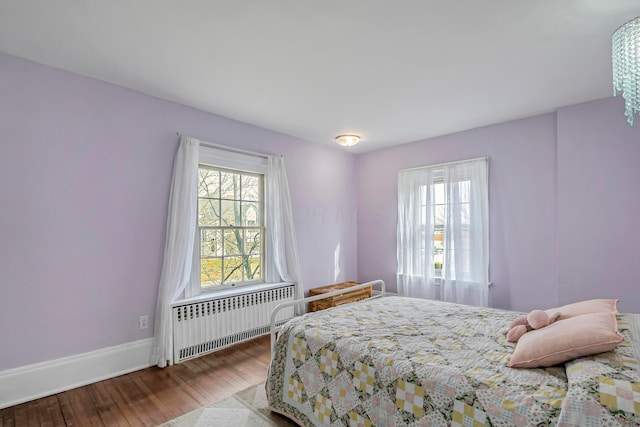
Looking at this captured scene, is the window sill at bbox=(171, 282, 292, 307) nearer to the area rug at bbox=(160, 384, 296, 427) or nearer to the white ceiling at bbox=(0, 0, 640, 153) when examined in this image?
the area rug at bbox=(160, 384, 296, 427)

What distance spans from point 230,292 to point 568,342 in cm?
293

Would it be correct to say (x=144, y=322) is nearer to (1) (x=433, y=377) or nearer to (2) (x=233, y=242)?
(2) (x=233, y=242)

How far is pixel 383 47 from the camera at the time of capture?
2182 millimetres

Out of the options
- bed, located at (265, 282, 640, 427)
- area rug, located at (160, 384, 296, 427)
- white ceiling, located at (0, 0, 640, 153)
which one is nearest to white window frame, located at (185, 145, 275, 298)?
white ceiling, located at (0, 0, 640, 153)

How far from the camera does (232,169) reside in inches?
143

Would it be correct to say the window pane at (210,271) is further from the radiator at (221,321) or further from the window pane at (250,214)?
the window pane at (250,214)

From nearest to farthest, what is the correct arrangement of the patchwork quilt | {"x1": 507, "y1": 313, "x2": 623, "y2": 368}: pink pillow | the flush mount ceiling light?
the patchwork quilt
{"x1": 507, "y1": 313, "x2": 623, "y2": 368}: pink pillow
the flush mount ceiling light

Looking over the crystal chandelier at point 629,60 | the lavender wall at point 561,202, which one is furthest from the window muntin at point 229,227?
the crystal chandelier at point 629,60

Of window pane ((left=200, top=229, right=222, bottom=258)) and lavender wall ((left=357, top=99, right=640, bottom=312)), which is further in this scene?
window pane ((left=200, top=229, right=222, bottom=258))

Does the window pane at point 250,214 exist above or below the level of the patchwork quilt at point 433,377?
above

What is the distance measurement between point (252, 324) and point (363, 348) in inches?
83.4

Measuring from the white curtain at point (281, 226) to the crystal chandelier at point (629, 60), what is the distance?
315cm

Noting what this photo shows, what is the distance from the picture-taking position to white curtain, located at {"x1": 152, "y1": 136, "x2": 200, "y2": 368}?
2885mm

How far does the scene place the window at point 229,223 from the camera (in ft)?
11.1
